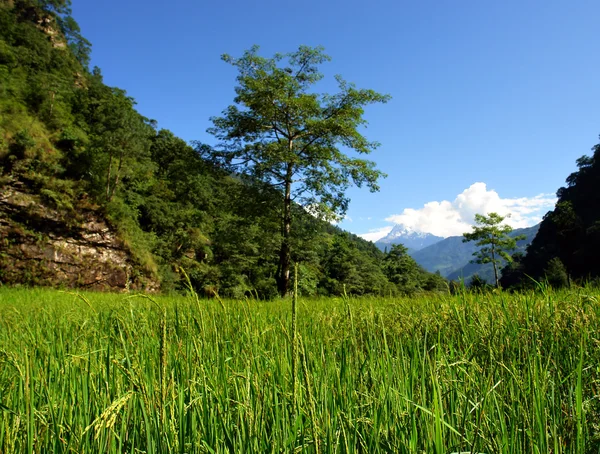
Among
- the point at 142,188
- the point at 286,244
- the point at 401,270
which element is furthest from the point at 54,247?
the point at 401,270

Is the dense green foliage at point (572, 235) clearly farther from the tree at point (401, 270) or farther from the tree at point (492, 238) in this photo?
the tree at point (401, 270)

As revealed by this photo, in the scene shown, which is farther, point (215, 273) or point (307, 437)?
point (215, 273)

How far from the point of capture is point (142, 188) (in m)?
36.5

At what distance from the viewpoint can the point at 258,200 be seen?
13742 millimetres

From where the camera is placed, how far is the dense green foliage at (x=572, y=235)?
34938 mm

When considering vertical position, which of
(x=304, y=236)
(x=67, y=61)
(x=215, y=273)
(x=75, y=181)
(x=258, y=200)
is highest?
(x=67, y=61)

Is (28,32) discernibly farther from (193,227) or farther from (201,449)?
(201,449)

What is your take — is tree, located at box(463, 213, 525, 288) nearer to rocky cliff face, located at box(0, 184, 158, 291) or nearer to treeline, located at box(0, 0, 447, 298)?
treeline, located at box(0, 0, 447, 298)

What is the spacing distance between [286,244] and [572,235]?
120 ft

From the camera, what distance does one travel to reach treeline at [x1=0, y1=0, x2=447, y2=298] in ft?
45.0

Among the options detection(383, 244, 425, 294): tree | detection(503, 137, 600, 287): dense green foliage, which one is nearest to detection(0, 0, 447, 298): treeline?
detection(383, 244, 425, 294): tree

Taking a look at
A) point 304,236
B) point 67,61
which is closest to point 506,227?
point 304,236

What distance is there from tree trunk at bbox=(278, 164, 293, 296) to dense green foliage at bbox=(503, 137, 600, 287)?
100 feet

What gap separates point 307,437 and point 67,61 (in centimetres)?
6582
